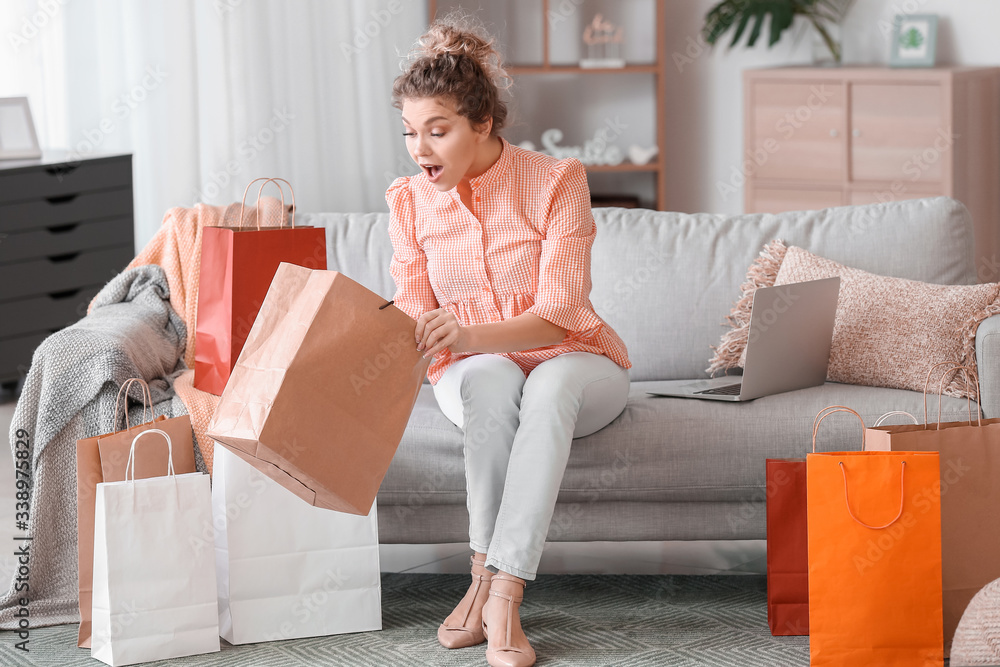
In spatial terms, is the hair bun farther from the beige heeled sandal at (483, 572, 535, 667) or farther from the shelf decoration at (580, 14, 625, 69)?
the shelf decoration at (580, 14, 625, 69)

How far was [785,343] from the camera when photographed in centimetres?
207

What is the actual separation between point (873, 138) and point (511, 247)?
241cm

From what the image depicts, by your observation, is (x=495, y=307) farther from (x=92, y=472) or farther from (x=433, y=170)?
(x=92, y=472)

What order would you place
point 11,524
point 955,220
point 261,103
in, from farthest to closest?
point 261,103 → point 11,524 → point 955,220

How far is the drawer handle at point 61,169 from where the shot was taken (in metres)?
3.43

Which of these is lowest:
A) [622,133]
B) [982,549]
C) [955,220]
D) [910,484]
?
[982,549]

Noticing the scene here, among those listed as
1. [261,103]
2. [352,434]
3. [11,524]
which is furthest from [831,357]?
[261,103]

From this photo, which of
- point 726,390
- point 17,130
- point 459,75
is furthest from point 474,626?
point 17,130

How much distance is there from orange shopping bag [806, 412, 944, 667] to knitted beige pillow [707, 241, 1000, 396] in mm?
491

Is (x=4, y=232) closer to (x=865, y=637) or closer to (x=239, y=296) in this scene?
(x=239, y=296)

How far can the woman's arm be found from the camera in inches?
67.0

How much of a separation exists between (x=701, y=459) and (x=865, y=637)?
44 cm

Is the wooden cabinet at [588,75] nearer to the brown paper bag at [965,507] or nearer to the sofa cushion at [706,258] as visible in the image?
the sofa cushion at [706,258]

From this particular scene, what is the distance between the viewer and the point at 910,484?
5.44 ft
